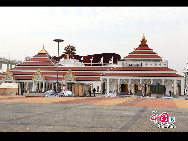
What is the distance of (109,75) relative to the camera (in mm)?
70125

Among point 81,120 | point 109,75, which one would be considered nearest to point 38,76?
point 109,75

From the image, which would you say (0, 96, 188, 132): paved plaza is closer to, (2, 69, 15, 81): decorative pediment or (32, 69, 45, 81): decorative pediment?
(32, 69, 45, 81): decorative pediment

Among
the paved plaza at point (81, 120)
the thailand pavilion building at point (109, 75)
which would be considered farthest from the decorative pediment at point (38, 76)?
the paved plaza at point (81, 120)

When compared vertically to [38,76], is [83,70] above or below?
above

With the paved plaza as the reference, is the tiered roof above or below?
above

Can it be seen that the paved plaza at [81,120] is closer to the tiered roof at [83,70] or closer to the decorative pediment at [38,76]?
the tiered roof at [83,70]

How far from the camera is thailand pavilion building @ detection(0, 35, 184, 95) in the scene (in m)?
69.2

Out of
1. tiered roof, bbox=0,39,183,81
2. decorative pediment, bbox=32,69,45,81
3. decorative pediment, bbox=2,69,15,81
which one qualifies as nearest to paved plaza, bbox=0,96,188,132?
tiered roof, bbox=0,39,183,81

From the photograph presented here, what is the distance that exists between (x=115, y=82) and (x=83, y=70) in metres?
10.5

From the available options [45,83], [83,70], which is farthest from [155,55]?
[45,83]

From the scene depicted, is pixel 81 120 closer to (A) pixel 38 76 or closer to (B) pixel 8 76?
(A) pixel 38 76
